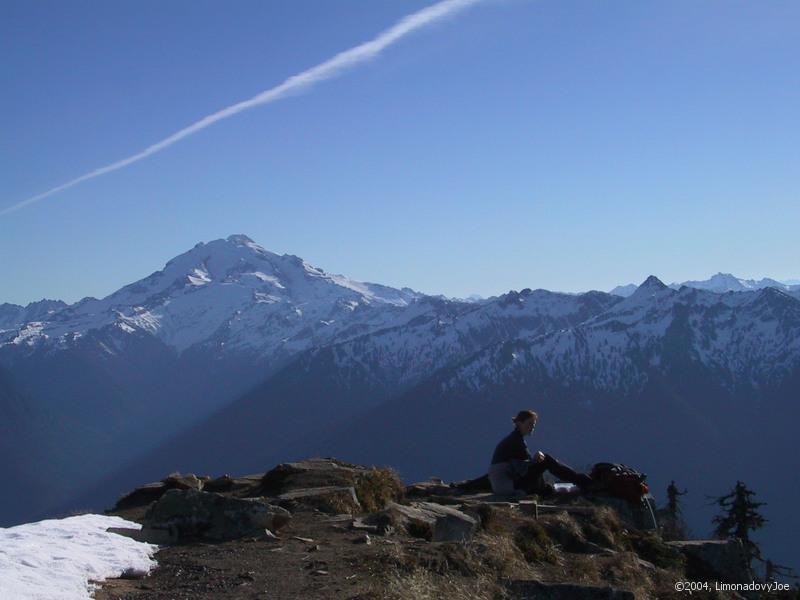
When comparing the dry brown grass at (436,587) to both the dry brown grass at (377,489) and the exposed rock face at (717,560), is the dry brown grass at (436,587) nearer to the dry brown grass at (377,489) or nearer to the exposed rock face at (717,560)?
the exposed rock face at (717,560)

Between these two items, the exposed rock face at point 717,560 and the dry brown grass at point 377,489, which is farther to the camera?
the dry brown grass at point 377,489

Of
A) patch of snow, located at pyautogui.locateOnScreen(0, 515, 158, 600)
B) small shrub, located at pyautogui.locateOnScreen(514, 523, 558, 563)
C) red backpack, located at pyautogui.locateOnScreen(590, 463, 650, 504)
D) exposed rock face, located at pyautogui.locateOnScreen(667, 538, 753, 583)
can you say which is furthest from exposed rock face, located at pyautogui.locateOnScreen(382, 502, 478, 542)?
exposed rock face, located at pyautogui.locateOnScreen(667, 538, 753, 583)

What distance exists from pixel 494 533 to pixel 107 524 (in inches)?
299

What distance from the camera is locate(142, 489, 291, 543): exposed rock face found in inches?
627

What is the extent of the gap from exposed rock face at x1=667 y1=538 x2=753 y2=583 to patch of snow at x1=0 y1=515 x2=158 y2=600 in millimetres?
11137

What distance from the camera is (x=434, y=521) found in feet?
55.0

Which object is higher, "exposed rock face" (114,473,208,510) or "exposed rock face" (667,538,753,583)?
"exposed rock face" (114,473,208,510)

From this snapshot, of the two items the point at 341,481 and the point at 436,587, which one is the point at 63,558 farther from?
the point at 341,481

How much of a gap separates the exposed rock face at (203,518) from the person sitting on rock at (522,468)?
691 cm

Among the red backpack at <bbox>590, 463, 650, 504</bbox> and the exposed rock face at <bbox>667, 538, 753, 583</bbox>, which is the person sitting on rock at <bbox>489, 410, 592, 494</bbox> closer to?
the red backpack at <bbox>590, 463, 650, 504</bbox>

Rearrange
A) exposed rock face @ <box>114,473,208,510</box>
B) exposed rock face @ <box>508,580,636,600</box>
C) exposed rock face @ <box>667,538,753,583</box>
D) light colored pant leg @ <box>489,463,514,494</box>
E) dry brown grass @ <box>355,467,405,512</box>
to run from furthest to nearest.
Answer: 1. exposed rock face @ <box>114,473,208,510</box>
2. light colored pant leg @ <box>489,463,514,494</box>
3. dry brown grass @ <box>355,467,405,512</box>
4. exposed rock face @ <box>667,538,753,583</box>
5. exposed rock face @ <box>508,580,636,600</box>

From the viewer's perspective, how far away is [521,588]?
12.7 meters

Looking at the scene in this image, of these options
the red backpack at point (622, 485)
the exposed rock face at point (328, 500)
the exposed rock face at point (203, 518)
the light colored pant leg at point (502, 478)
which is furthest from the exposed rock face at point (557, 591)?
the red backpack at point (622, 485)

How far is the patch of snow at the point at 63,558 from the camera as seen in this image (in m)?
11.5
